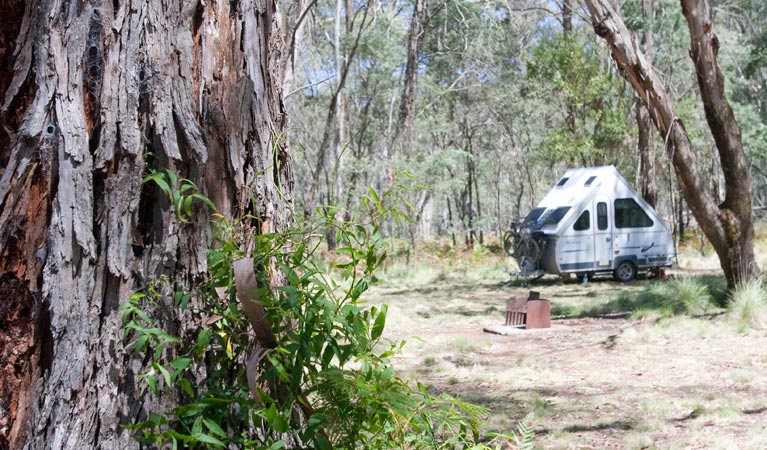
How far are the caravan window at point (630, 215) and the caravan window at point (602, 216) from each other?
33 cm

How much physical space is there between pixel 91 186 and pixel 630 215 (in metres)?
16.9

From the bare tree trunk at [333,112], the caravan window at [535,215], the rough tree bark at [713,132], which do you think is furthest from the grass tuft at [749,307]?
the caravan window at [535,215]

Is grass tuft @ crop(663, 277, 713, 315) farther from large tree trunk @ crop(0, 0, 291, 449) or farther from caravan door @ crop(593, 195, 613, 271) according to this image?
large tree trunk @ crop(0, 0, 291, 449)

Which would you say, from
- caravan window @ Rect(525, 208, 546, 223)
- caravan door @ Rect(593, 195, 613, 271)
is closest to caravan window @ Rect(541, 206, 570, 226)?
caravan window @ Rect(525, 208, 546, 223)

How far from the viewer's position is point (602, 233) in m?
17.1

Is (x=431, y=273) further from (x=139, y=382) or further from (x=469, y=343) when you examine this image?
(x=139, y=382)

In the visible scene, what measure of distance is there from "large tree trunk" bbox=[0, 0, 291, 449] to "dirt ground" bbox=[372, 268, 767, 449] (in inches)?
32.9

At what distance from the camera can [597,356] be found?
26.6 ft

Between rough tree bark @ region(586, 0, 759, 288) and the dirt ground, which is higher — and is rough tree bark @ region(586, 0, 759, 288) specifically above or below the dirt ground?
above

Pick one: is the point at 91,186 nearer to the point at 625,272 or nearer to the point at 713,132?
the point at 713,132

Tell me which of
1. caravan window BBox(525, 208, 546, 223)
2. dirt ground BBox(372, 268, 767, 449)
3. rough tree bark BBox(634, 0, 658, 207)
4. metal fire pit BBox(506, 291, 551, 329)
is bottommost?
dirt ground BBox(372, 268, 767, 449)

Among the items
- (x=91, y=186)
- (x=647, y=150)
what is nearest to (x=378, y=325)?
(x=91, y=186)

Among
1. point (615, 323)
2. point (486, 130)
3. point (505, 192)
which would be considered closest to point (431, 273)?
point (615, 323)

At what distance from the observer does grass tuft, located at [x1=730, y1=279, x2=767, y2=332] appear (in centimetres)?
912
